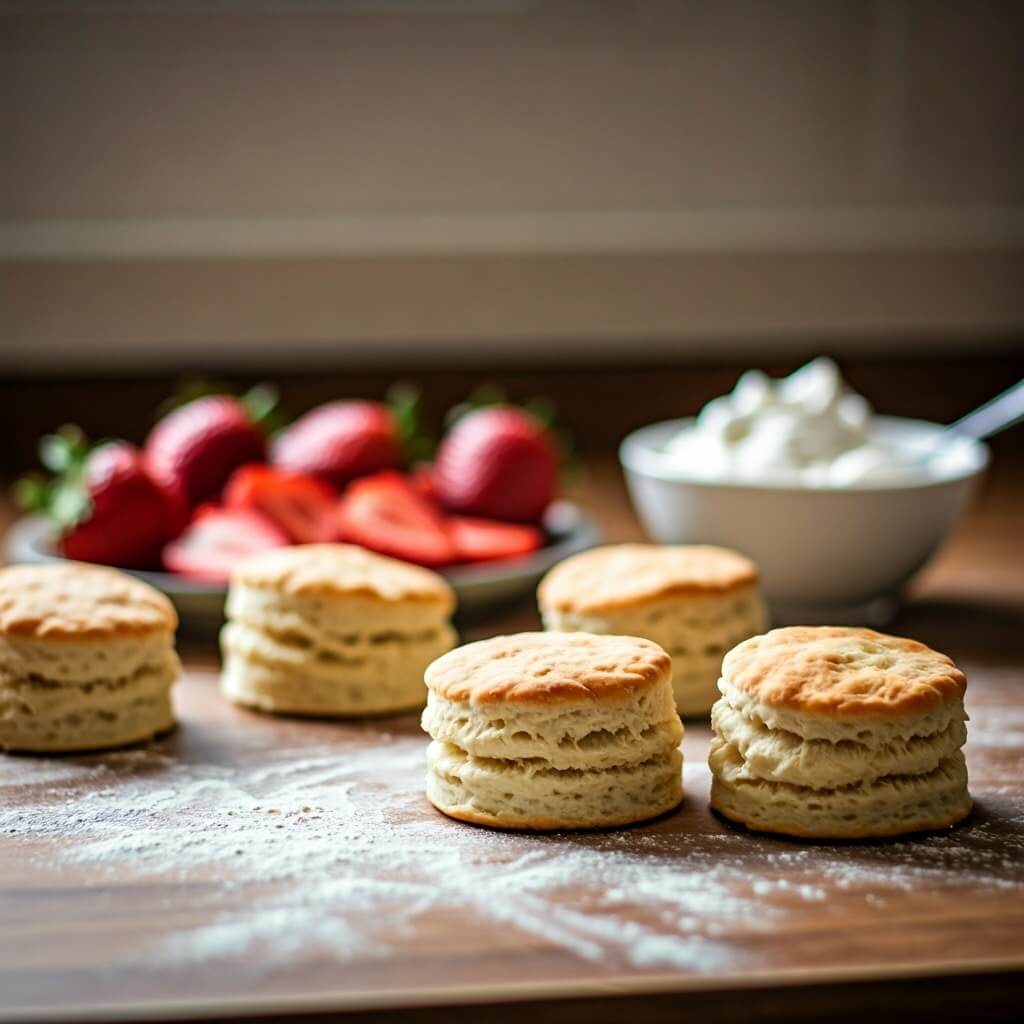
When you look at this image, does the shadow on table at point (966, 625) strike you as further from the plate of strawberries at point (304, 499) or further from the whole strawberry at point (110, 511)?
the whole strawberry at point (110, 511)

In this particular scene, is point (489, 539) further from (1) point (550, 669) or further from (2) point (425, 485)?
(1) point (550, 669)

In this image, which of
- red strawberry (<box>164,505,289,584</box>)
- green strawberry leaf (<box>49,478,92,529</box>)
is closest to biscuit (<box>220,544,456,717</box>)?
red strawberry (<box>164,505,289,584</box>)

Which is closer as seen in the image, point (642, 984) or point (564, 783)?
point (642, 984)

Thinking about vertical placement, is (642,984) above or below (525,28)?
below

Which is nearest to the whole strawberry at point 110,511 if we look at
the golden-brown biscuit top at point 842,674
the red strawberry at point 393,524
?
the red strawberry at point 393,524

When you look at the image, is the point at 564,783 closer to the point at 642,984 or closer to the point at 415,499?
the point at 642,984

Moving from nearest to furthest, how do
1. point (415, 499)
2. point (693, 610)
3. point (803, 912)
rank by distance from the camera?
point (803, 912)
point (693, 610)
point (415, 499)

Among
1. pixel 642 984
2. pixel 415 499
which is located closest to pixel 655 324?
pixel 415 499

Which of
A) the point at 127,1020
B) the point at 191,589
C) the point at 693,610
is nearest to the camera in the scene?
the point at 127,1020
